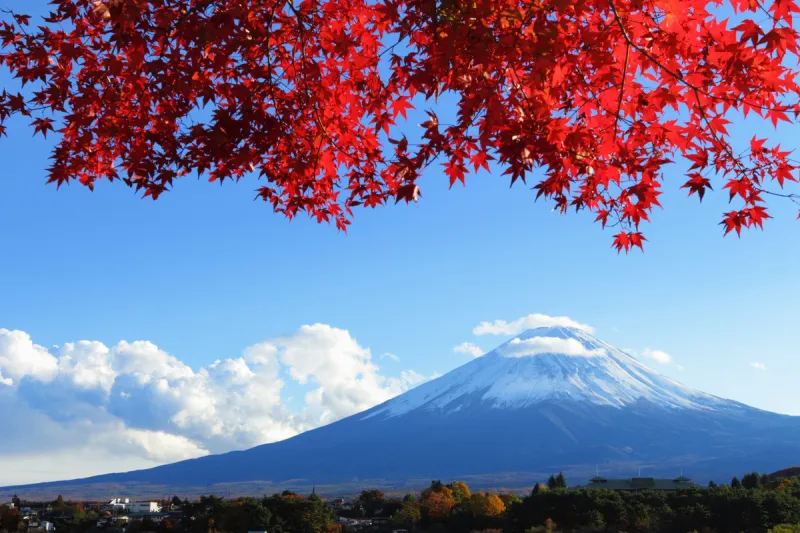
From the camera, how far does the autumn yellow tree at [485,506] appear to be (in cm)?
7081

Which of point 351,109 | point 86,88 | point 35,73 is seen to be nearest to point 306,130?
point 351,109

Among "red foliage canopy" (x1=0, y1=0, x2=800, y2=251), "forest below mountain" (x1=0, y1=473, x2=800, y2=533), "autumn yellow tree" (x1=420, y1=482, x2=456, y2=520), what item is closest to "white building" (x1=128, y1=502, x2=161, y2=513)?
"forest below mountain" (x1=0, y1=473, x2=800, y2=533)

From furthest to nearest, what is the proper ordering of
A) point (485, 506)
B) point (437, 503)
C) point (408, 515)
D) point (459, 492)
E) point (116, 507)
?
point (116, 507) < point (459, 492) < point (437, 503) < point (408, 515) < point (485, 506)

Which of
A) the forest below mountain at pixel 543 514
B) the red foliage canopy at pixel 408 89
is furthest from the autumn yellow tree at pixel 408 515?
the red foliage canopy at pixel 408 89

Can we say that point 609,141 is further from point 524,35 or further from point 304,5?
point 304,5

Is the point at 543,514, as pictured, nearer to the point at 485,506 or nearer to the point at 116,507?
the point at 485,506

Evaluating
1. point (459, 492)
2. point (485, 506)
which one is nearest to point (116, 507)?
point (459, 492)

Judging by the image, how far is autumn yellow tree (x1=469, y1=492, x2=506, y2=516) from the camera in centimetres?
7081

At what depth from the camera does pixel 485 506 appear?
238ft

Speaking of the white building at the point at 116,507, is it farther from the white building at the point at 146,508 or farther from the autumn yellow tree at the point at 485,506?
the autumn yellow tree at the point at 485,506

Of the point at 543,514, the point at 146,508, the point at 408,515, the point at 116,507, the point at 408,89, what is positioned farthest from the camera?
the point at 116,507

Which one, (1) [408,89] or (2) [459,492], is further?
(2) [459,492]

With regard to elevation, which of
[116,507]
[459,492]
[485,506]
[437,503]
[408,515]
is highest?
[485,506]

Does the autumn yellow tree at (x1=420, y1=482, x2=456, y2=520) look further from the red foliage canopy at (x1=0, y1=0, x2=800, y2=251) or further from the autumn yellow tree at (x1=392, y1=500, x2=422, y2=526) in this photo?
the red foliage canopy at (x1=0, y1=0, x2=800, y2=251)
